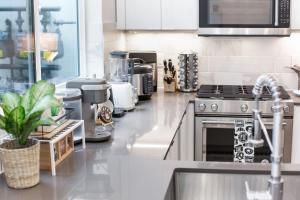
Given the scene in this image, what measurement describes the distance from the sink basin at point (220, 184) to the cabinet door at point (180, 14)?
2192mm

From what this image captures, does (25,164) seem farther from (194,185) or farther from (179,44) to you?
(179,44)

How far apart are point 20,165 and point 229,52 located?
2803 millimetres

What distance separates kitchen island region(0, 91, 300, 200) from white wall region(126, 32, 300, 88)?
1585 millimetres

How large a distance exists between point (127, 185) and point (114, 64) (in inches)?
75.0

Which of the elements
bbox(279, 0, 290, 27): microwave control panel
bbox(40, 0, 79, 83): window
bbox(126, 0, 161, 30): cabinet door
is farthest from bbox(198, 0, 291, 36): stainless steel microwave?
bbox(40, 0, 79, 83): window

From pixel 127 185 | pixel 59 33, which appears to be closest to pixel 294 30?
pixel 59 33

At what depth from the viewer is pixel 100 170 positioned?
188 centimetres

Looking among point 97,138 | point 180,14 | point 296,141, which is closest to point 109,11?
point 180,14

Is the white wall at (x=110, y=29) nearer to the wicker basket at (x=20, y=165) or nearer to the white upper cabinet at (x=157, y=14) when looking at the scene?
the white upper cabinet at (x=157, y=14)

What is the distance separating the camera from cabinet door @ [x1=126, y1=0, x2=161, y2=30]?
387 cm

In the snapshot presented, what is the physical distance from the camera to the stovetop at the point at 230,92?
3586 mm

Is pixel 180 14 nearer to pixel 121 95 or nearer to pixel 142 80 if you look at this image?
pixel 142 80

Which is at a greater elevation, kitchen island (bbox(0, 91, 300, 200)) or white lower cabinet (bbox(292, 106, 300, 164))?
kitchen island (bbox(0, 91, 300, 200))

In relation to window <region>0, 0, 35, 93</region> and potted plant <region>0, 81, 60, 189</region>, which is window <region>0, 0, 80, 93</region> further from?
potted plant <region>0, 81, 60, 189</region>
